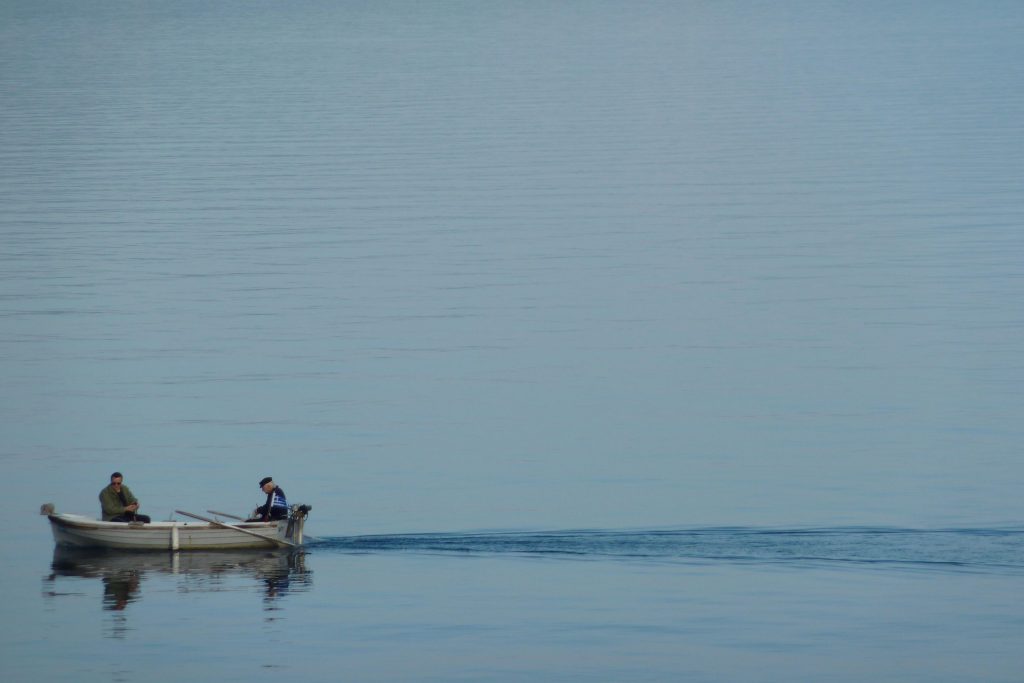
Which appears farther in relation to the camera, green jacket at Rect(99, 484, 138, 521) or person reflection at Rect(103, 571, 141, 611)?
green jacket at Rect(99, 484, 138, 521)

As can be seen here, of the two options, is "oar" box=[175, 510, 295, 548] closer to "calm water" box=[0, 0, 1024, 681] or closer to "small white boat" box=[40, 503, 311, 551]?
"small white boat" box=[40, 503, 311, 551]

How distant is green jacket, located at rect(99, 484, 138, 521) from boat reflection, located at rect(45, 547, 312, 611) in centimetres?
101

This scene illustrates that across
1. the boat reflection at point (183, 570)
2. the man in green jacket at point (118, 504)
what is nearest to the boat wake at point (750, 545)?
the boat reflection at point (183, 570)

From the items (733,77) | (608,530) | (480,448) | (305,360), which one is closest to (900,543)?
(608,530)

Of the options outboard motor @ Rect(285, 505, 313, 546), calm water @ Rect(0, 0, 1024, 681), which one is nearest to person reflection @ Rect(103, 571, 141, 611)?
calm water @ Rect(0, 0, 1024, 681)

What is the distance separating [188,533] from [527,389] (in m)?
20.1

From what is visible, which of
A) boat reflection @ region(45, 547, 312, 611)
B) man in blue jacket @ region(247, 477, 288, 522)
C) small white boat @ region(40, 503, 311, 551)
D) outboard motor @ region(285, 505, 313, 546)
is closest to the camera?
boat reflection @ region(45, 547, 312, 611)

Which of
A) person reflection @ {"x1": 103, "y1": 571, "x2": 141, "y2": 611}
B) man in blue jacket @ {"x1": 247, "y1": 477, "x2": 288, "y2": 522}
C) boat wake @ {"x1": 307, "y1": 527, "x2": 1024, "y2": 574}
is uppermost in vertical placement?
man in blue jacket @ {"x1": 247, "y1": 477, "x2": 288, "y2": 522}

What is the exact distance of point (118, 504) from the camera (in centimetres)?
4341

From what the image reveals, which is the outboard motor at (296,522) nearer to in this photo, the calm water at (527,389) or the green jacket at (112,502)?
the calm water at (527,389)

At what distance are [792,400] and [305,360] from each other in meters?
16.7

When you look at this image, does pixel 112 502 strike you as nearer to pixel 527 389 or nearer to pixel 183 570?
pixel 183 570

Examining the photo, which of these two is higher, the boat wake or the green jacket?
the green jacket

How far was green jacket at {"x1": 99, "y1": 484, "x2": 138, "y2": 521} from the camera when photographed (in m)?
43.3
